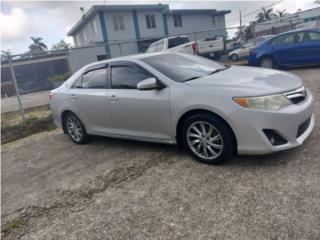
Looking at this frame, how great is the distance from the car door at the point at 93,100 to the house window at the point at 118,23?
21776mm

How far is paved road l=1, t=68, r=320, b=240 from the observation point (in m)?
2.55

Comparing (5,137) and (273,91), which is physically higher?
(273,91)

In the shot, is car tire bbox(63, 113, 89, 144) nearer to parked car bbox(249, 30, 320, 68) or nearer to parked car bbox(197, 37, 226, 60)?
parked car bbox(249, 30, 320, 68)

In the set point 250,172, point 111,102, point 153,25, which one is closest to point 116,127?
point 111,102

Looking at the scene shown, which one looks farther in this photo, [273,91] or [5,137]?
[5,137]

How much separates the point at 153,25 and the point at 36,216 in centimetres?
2675

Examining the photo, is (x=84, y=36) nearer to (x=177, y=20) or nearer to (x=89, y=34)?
(x=89, y=34)

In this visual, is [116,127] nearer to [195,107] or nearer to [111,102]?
[111,102]

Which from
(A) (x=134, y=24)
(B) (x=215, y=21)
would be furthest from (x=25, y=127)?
(B) (x=215, y=21)

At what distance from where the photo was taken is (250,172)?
11.0 feet

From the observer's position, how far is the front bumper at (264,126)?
127 inches

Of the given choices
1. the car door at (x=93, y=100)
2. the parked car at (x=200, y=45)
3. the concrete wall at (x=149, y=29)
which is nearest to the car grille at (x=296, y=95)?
the car door at (x=93, y=100)

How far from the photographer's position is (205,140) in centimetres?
366

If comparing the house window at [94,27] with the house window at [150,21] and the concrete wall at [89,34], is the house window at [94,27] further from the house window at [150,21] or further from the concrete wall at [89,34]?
the house window at [150,21]
